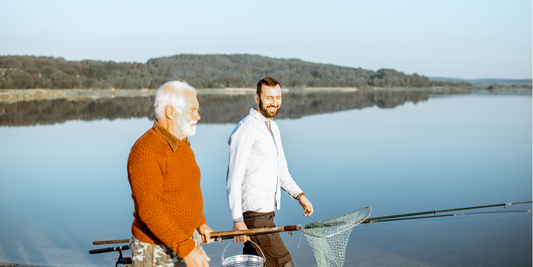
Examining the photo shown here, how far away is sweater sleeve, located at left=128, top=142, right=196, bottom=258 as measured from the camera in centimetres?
178

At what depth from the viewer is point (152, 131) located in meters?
1.88

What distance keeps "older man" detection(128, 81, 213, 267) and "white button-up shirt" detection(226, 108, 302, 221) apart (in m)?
0.57

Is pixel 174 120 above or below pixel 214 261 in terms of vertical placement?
above

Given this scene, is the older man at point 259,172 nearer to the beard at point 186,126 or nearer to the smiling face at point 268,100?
the smiling face at point 268,100

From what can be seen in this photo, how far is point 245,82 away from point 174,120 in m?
106

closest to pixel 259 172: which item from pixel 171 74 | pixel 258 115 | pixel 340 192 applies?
pixel 258 115

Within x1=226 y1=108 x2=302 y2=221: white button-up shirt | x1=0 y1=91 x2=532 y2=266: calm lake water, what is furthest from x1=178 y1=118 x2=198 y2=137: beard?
x1=0 y1=91 x2=532 y2=266: calm lake water

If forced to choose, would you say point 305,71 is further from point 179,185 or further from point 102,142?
point 179,185

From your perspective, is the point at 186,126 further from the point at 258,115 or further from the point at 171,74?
the point at 171,74

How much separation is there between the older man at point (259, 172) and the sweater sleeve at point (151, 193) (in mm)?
796

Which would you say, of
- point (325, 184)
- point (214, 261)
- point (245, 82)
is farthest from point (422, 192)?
point (245, 82)

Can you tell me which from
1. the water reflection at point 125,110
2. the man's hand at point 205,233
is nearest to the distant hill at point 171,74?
the water reflection at point 125,110

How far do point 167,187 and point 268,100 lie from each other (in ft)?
3.52

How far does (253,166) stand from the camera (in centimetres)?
268
